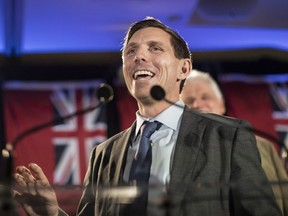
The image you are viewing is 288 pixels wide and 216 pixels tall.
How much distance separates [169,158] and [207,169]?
3.5 inches

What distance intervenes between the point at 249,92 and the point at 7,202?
2.76 metres

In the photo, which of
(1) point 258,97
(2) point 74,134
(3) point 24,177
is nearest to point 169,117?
(3) point 24,177

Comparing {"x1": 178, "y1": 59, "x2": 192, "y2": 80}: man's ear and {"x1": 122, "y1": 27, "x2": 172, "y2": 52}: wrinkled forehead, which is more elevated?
{"x1": 122, "y1": 27, "x2": 172, "y2": 52}: wrinkled forehead

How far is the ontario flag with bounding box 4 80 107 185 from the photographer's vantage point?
3271 mm

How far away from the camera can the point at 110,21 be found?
3.19m

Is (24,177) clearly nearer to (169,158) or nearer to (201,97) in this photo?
(169,158)

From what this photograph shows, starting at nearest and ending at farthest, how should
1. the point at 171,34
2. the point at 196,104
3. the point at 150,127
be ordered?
the point at 150,127
the point at 171,34
the point at 196,104

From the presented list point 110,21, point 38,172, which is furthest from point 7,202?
point 110,21

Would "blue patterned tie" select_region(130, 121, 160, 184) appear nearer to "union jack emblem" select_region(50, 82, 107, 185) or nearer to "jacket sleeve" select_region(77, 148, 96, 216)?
"jacket sleeve" select_region(77, 148, 96, 216)

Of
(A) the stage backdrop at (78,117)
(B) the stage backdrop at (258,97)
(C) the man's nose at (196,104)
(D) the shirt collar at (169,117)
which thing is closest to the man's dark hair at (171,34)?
(D) the shirt collar at (169,117)

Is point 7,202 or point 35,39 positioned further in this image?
point 35,39

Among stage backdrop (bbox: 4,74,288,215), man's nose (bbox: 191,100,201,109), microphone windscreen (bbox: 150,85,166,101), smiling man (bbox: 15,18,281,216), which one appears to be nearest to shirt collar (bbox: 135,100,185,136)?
smiling man (bbox: 15,18,281,216)

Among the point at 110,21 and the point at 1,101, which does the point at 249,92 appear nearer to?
the point at 110,21

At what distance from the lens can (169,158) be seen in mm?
1256
